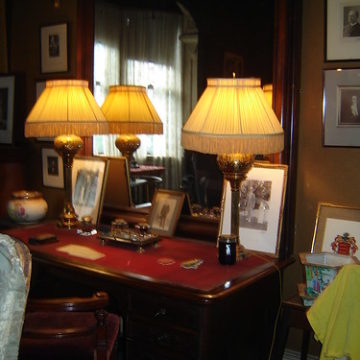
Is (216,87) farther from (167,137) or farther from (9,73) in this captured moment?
(9,73)

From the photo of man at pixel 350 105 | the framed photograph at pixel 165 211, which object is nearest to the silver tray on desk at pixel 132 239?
the framed photograph at pixel 165 211

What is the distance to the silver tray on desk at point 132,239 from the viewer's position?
231cm

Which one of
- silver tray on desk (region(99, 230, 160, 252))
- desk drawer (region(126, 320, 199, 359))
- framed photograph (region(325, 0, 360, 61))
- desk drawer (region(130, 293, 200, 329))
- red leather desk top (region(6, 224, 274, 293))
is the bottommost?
desk drawer (region(126, 320, 199, 359))

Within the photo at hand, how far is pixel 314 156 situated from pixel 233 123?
1.71 feet

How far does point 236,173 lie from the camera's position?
2121 mm

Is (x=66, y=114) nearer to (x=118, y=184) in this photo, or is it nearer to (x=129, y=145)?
(x=129, y=145)

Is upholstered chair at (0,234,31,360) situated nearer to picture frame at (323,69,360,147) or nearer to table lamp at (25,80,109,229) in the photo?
table lamp at (25,80,109,229)

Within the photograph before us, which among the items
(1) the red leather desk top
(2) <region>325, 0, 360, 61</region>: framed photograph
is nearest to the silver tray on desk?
(1) the red leather desk top

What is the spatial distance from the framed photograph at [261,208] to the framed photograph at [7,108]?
171 cm

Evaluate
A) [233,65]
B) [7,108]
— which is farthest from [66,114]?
[7,108]

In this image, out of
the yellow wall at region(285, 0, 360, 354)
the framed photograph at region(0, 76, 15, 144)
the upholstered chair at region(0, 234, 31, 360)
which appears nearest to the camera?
the upholstered chair at region(0, 234, 31, 360)

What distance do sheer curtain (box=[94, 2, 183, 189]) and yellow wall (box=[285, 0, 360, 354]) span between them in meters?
0.57

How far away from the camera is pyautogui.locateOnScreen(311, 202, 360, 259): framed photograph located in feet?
6.95

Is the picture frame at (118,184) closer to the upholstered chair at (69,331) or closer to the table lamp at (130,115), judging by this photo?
the table lamp at (130,115)
